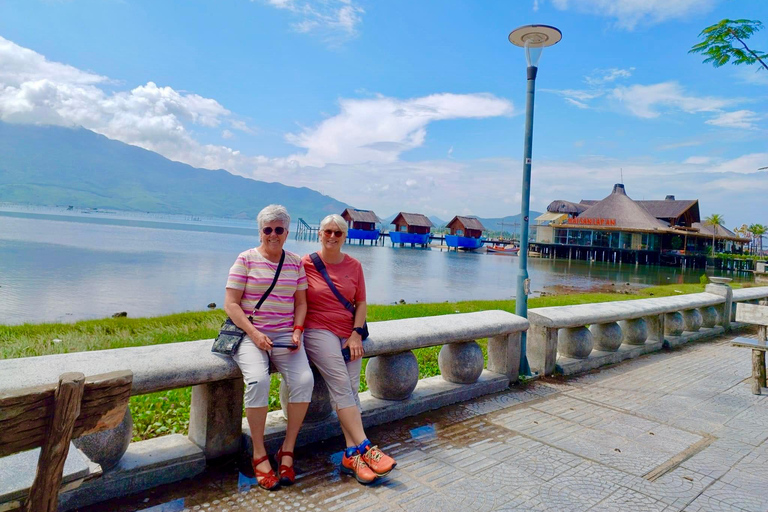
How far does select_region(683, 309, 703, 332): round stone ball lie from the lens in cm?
864

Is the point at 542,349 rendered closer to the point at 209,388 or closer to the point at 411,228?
the point at 209,388

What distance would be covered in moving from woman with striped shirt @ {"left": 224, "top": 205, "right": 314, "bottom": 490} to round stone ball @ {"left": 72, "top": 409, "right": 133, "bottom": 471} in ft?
2.20

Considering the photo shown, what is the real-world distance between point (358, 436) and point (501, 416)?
1.65 meters

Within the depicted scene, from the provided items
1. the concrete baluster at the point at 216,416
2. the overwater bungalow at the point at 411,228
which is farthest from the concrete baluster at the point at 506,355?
the overwater bungalow at the point at 411,228

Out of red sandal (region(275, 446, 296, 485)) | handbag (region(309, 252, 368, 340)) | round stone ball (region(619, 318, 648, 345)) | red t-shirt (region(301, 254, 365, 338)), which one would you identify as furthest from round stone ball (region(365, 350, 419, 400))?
round stone ball (region(619, 318, 648, 345))

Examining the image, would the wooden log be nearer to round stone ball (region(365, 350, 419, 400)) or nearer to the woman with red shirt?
round stone ball (region(365, 350, 419, 400))

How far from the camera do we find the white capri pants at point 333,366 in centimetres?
345

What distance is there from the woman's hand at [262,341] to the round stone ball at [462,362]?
2122 millimetres

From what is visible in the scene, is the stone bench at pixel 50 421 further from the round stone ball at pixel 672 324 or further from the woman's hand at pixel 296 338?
the round stone ball at pixel 672 324

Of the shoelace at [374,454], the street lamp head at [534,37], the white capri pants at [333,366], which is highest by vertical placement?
the street lamp head at [534,37]

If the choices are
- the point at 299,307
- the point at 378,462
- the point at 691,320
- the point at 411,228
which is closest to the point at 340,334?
the point at 299,307

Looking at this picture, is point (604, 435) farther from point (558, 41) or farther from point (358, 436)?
point (558, 41)

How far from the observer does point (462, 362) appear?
15.8ft

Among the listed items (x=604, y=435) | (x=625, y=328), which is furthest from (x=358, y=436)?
(x=625, y=328)
